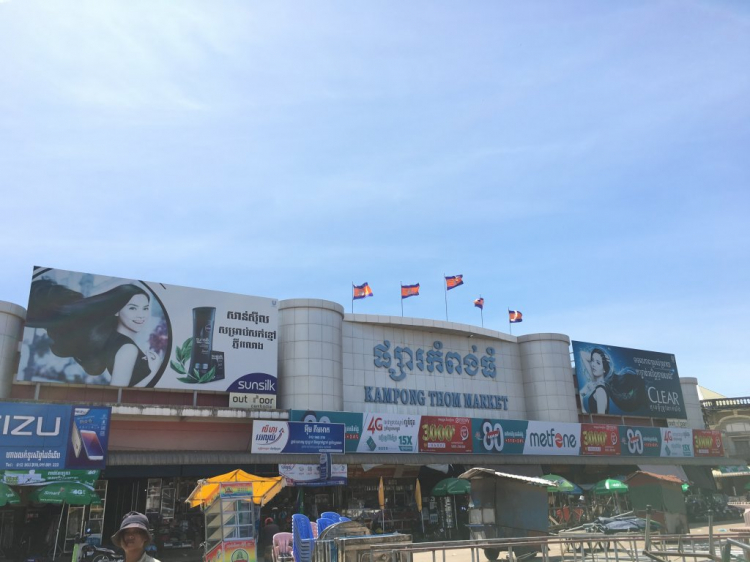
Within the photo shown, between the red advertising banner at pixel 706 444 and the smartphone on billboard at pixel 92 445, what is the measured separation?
38121 mm

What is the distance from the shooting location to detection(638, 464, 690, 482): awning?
39.6 m

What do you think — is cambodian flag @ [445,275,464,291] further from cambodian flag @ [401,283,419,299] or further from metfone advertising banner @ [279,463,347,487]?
metfone advertising banner @ [279,463,347,487]

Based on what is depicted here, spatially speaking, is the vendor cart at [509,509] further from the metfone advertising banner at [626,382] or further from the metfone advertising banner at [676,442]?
the metfone advertising banner at [676,442]

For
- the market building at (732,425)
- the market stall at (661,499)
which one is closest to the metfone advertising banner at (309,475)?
the market stall at (661,499)

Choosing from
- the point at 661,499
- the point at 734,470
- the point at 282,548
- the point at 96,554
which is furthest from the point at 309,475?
the point at 734,470

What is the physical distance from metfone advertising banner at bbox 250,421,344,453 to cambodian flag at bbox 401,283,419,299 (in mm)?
10026

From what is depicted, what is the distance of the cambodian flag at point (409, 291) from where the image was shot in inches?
1404

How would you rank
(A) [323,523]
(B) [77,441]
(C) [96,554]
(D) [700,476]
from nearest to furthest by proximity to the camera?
1. (A) [323,523]
2. (C) [96,554]
3. (B) [77,441]
4. (D) [700,476]

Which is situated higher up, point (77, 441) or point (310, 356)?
point (310, 356)

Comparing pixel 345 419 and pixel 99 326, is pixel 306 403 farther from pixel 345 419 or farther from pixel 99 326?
pixel 99 326

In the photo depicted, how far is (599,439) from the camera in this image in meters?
37.8

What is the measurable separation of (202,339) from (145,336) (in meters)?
2.50

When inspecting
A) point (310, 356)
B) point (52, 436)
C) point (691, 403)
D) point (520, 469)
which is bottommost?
point (520, 469)

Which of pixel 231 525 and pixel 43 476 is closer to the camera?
pixel 231 525
